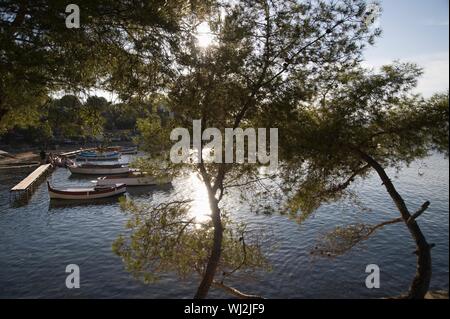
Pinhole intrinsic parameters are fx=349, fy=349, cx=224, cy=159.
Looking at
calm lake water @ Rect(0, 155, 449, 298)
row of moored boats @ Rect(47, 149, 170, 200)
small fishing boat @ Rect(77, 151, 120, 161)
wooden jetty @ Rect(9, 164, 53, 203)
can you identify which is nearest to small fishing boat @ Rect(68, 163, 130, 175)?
row of moored boats @ Rect(47, 149, 170, 200)

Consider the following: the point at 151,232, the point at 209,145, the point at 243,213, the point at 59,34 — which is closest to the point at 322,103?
the point at 209,145

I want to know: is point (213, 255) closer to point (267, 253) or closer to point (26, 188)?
point (267, 253)

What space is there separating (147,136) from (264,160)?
415 cm

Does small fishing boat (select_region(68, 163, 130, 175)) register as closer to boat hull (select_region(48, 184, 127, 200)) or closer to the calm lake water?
boat hull (select_region(48, 184, 127, 200))

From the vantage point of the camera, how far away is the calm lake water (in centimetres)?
2120

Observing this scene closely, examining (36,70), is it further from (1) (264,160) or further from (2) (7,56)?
(1) (264,160)

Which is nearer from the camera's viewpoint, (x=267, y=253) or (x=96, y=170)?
(x=267, y=253)

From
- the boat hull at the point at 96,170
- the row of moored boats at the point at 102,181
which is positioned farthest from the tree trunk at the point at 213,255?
the boat hull at the point at 96,170

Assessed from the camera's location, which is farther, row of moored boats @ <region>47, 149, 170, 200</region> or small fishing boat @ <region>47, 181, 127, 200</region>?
row of moored boats @ <region>47, 149, 170, 200</region>

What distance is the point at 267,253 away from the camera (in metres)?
25.7

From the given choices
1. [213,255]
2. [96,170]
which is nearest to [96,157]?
[96,170]

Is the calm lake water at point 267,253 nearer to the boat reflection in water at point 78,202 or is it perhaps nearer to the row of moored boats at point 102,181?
the boat reflection in water at point 78,202

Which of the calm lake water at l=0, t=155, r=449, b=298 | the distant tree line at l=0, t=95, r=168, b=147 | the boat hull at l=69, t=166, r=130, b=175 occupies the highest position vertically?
the distant tree line at l=0, t=95, r=168, b=147

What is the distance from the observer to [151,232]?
12.1m
